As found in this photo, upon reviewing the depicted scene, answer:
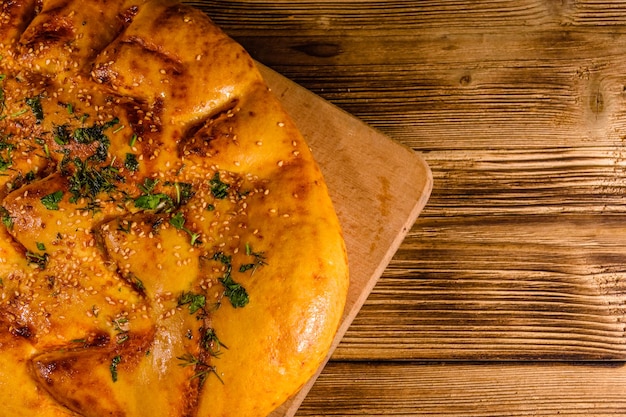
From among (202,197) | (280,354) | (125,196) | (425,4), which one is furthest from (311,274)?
(425,4)

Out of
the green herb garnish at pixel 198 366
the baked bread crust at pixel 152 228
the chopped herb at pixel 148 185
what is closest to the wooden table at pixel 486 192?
the baked bread crust at pixel 152 228

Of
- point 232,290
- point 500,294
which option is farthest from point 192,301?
point 500,294

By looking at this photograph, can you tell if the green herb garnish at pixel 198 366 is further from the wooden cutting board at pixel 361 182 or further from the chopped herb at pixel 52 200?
the chopped herb at pixel 52 200

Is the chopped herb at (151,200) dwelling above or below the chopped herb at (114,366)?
above

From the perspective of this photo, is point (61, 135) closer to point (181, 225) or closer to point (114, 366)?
point (181, 225)

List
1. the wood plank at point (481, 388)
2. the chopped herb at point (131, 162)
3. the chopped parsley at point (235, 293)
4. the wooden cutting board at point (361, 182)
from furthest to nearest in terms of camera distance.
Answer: the wood plank at point (481, 388), the wooden cutting board at point (361, 182), the chopped herb at point (131, 162), the chopped parsley at point (235, 293)

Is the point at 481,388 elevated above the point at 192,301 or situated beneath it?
situated beneath

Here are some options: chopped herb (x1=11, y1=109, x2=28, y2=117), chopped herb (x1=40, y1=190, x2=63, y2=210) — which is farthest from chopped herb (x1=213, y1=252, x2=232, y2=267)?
chopped herb (x1=11, y1=109, x2=28, y2=117)

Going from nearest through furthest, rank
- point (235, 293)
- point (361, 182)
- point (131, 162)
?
point (235, 293) < point (131, 162) < point (361, 182)
